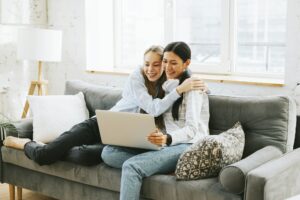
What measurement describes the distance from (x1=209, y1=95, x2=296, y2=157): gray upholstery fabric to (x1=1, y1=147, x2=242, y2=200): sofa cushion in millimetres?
474

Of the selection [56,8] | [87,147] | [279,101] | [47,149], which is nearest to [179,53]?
[279,101]

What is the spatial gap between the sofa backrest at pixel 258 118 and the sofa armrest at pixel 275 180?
0.81ft

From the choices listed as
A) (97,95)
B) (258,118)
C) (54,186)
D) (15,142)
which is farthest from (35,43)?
(258,118)

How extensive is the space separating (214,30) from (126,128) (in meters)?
1.68

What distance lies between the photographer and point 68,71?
4.82 m

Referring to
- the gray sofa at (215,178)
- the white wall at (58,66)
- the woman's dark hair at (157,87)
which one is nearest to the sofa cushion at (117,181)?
the gray sofa at (215,178)

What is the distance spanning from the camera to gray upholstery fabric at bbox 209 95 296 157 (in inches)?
109

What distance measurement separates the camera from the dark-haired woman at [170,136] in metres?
2.61

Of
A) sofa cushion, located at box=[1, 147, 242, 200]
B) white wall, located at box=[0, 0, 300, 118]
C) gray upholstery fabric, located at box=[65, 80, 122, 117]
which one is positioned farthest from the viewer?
white wall, located at box=[0, 0, 300, 118]

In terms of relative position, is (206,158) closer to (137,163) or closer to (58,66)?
(137,163)

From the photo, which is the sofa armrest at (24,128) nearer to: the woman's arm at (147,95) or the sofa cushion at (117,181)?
the sofa cushion at (117,181)

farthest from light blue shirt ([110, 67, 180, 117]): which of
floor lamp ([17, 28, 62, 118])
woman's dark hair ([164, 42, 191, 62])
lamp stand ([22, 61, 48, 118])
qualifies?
lamp stand ([22, 61, 48, 118])

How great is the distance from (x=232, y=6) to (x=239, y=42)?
11.8 inches

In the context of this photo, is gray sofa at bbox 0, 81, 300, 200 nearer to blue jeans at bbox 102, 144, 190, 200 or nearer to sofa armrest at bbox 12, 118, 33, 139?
blue jeans at bbox 102, 144, 190, 200
